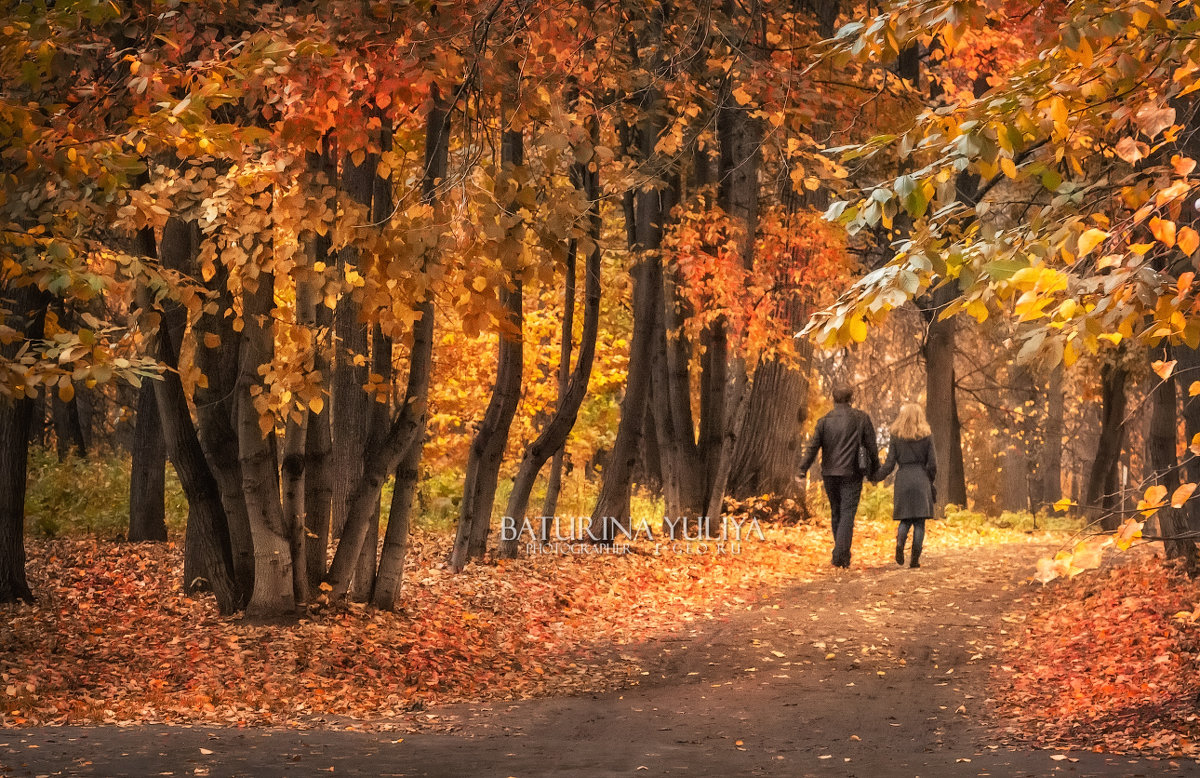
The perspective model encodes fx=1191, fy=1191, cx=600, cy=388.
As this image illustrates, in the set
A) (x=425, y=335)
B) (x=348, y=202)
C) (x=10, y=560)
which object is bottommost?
(x=10, y=560)

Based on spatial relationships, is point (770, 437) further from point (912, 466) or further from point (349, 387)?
point (349, 387)

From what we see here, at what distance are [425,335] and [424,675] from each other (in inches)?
108

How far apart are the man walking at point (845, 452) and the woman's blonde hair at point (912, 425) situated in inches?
12.2

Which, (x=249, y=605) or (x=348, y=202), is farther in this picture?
(x=249, y=605)

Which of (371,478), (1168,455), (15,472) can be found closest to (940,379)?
(1168,455)

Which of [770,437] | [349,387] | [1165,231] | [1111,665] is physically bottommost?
[1111,665]

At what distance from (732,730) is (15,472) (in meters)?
7.58

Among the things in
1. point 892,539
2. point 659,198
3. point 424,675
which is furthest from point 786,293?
point 424,675

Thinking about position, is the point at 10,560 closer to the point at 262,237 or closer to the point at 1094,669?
the point at 262,237

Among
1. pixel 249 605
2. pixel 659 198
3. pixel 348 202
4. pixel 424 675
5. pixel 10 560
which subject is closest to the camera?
pixel 348 202

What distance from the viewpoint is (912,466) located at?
1301 cm

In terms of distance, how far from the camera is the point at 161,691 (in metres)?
8.25

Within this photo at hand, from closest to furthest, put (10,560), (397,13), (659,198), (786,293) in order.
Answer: (397,13)
(10,560)
(659,198)
(786,293)

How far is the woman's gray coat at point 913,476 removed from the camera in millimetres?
12883
